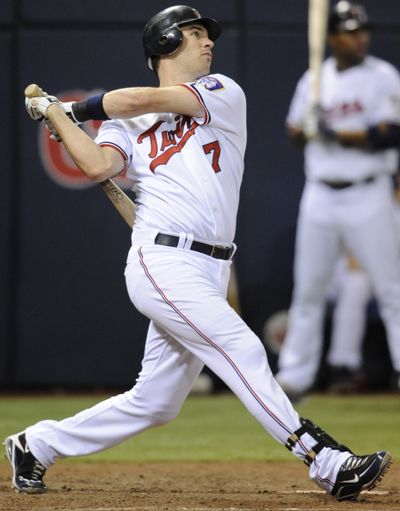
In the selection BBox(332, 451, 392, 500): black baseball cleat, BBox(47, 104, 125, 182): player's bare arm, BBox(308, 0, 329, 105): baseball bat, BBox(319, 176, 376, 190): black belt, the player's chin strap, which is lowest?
BBox(332, 451, 392, 500): black baseball cleat

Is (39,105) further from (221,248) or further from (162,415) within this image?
(162,415)

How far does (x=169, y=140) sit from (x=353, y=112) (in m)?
3.25

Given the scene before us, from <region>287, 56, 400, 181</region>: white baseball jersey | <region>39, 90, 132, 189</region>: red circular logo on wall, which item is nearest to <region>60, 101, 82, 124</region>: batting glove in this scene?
<region>287, 56, 400, 181</region>: white baseball jersey

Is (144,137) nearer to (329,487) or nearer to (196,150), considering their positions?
(196,150)

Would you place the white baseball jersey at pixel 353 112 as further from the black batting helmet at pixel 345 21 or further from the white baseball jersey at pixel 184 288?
the white baseball jersey at pixel 184 288

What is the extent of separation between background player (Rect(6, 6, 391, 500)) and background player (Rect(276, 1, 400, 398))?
9.36 ft

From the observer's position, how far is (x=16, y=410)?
23.1ft

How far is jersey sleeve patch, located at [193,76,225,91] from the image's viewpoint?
157 inches

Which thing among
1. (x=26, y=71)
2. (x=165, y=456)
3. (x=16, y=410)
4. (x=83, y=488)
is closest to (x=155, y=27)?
(x=83, y=488)

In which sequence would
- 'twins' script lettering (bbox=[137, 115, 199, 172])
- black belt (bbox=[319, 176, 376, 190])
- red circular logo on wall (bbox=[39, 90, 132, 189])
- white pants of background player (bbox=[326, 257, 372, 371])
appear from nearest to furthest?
'twins' script lettering (bbox=[137, 115, 199, 172])
black belt (bbox=[319, 176, 376, 190])
white pants of background player (bbox=[326, 257, 372, 371])
red circular logo on wall (bbox=[39, 90, 132, 189])

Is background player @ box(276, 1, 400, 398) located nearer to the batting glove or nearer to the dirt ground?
the dirt ground

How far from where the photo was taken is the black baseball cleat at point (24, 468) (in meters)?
4.12

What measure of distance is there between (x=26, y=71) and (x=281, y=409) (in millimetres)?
4929

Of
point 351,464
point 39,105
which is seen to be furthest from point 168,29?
point 351,464
